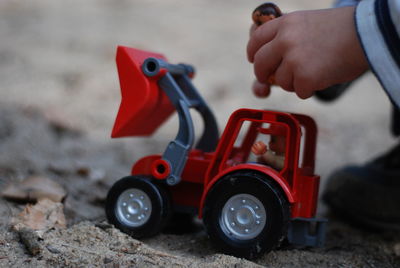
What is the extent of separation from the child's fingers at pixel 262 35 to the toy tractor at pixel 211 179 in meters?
0.15

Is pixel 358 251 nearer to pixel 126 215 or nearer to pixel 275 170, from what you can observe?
pixel 275 170

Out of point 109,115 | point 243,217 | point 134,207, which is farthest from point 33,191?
point 109,115

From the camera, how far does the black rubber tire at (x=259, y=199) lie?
0.91m

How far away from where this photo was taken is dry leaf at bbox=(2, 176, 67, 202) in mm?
1187

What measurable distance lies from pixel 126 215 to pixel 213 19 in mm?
2908

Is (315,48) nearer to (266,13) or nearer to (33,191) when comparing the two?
(266,13)

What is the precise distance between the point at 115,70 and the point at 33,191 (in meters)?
1.65

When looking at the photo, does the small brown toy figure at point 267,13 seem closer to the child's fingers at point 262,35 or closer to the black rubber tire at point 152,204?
the child's fingers at point 262,35

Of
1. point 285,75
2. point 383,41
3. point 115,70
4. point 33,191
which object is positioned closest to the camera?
point 383,41

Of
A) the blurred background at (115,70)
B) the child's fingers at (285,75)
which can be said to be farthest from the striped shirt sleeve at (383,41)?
the blurred background at (115,70)

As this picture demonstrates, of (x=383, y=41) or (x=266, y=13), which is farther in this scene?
(x=266, y=13)

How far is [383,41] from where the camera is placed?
2.96 ft

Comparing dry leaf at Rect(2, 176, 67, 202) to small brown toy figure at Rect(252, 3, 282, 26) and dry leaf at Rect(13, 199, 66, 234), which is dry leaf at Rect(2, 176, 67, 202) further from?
small brown toy figure at Rect(252, 3, 282, 26)

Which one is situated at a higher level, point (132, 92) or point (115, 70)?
point (115, 70)
